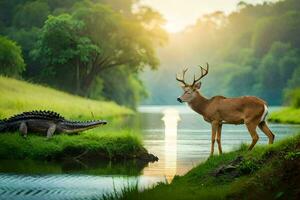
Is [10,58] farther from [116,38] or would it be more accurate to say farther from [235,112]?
[235,112]

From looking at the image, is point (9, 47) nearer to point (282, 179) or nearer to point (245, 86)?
point (282, 179)

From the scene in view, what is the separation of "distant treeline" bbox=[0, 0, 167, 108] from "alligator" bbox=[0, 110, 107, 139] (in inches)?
1281

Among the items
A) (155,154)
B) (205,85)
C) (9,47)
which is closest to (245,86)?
(205,85)

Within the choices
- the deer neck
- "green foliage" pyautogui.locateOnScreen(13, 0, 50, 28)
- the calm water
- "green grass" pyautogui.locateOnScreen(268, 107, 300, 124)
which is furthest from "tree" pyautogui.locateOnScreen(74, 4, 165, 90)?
the deer neck

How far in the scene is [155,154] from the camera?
2302cm

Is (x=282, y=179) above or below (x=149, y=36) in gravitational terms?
below

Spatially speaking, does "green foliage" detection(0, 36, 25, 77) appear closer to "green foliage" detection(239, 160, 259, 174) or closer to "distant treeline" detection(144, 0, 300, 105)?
"distant treeline" detection(144, 0, 300, 105)

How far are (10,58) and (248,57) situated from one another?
93705 mm

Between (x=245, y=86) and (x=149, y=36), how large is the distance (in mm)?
69615

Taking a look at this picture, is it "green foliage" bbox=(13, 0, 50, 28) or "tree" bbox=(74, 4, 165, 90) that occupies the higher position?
"green foliage" bbox=(13, 0, 50, 28)

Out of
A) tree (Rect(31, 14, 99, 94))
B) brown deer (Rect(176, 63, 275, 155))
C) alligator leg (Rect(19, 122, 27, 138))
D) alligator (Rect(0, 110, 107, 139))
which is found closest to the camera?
brown deer (Rect(176, 63, 275, 155))


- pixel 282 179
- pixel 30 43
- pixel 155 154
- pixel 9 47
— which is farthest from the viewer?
pixel 30 43

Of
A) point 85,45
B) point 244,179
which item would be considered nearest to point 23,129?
point 244,179

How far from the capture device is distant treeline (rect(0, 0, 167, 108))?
194ft
